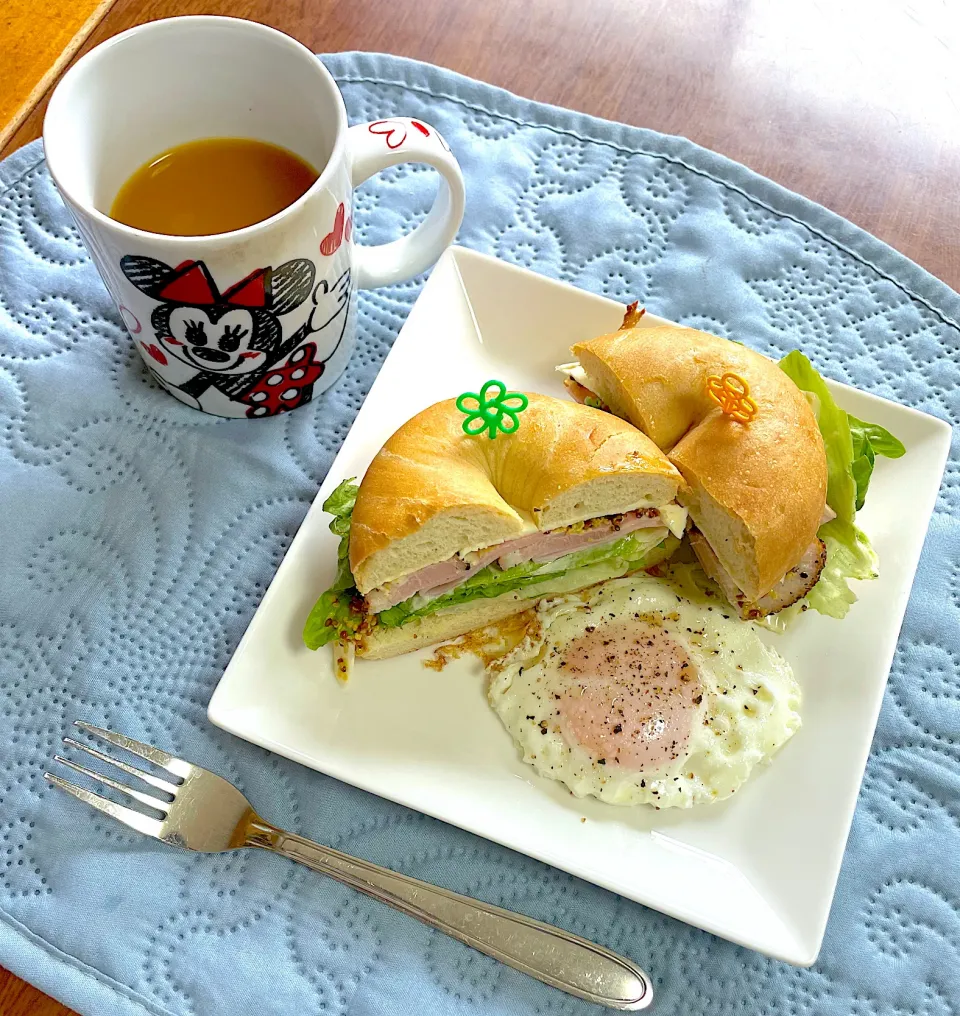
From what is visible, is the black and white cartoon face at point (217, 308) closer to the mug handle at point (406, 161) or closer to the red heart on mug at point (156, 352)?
the red heart on mug at point (156, 352)

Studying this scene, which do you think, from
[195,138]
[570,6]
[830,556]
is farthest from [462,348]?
[570,6]

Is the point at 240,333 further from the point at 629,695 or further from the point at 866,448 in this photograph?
the point at 866,448

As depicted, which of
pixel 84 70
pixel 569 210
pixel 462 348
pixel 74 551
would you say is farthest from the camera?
pixel 569 210

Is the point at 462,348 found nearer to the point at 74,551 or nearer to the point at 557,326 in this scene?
the point at 557,326

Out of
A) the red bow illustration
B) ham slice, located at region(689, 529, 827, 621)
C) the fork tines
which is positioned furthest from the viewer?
ham slice, located at region(689, 529, 827, 621)

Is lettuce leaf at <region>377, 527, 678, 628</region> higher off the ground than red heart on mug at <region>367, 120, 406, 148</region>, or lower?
lower

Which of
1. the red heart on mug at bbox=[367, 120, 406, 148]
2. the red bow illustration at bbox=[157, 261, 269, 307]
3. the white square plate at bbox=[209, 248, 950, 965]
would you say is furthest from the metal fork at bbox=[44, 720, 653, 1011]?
the red heart on mug at bbox=[367, 120, 406, 148]

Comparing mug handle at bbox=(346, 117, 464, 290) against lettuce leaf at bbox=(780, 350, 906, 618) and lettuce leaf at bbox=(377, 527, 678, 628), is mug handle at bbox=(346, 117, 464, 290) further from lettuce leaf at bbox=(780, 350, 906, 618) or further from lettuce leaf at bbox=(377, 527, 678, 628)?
lettuce leaf at bbox=(780, 350, 906, 618)
